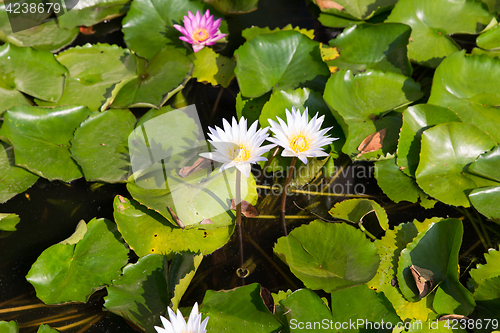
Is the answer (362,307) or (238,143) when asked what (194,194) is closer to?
(238,143)

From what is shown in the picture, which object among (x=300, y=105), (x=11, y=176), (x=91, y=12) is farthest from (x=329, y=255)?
(x=91, y=12)

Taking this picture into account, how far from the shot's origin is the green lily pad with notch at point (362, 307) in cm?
143

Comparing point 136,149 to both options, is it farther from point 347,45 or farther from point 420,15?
point 420,15

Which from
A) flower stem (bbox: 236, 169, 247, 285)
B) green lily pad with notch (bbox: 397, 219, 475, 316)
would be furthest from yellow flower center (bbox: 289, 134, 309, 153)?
green lily pad with notch (bbox: 397, 219, 475, 316)

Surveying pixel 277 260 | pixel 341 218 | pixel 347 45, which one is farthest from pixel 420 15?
pixel 277 260

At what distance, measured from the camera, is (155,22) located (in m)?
2.45

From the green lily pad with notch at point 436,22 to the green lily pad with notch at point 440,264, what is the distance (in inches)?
49.6

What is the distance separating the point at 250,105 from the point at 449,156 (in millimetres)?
1162

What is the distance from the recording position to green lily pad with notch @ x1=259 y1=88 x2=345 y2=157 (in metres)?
1.88

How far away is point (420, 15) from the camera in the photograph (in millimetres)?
2307

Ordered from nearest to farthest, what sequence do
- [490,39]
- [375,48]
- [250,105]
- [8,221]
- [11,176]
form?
[8,221] → [11,176] → [250,105] → [375,48] → [490,39]

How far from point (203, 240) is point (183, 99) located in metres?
1.05

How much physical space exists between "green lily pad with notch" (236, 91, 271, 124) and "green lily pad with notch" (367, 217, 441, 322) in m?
1.01

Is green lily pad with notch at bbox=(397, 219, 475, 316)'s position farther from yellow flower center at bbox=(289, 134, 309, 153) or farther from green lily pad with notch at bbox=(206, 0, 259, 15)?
green lily pad with notch at bbox=(206, 0, 259, 15)
